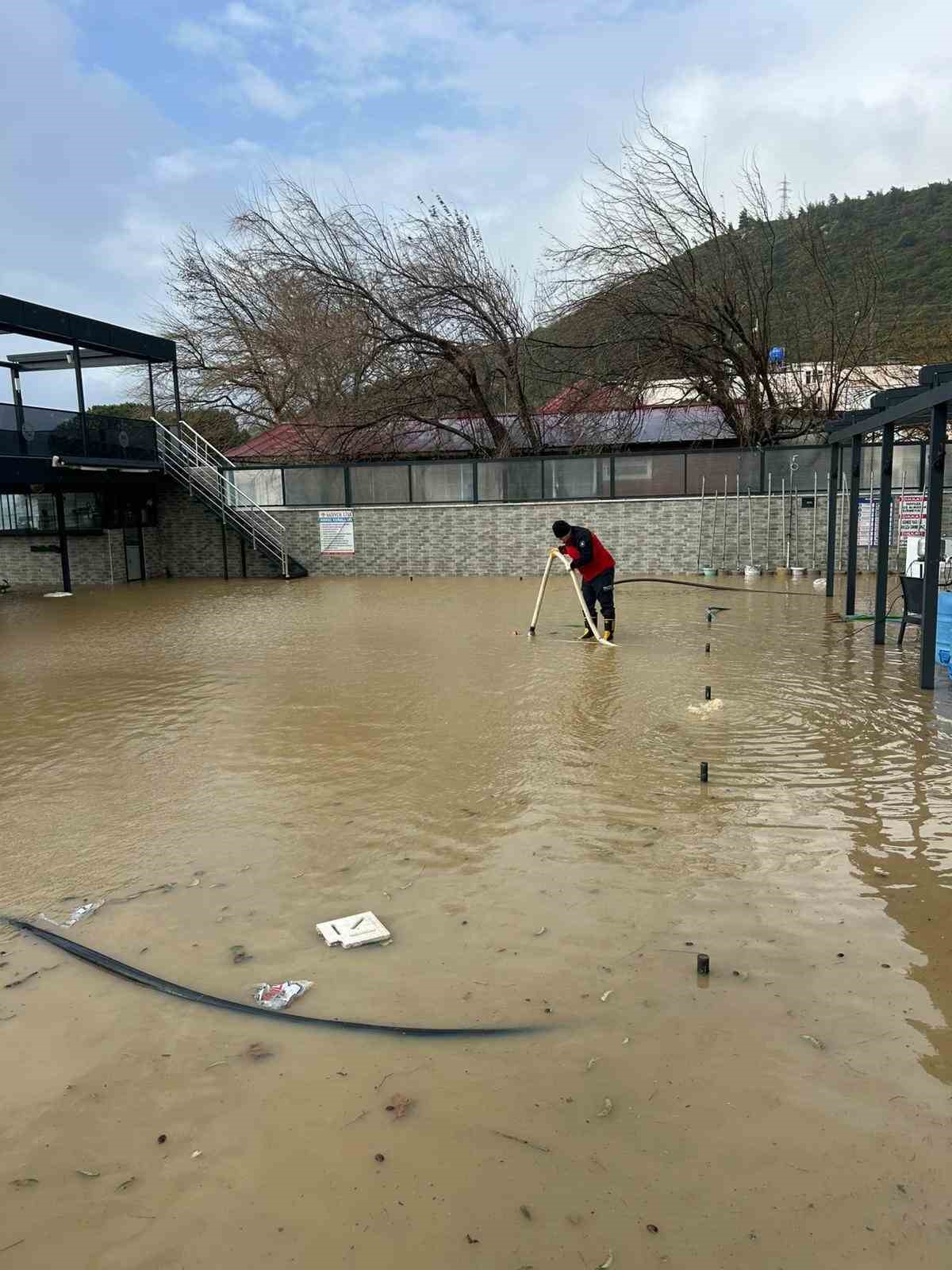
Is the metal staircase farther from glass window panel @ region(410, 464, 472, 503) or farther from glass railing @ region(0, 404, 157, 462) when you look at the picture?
glass window panel @ region(410, 464, 472, 503)

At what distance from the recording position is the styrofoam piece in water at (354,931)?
13.6ft

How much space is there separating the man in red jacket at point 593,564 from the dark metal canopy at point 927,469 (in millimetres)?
3242

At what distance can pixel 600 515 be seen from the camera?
2208 cm

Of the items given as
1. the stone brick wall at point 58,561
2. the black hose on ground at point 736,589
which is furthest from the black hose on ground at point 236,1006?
the stone brick wall at point 58,561

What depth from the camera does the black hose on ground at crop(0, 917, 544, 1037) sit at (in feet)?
11.4

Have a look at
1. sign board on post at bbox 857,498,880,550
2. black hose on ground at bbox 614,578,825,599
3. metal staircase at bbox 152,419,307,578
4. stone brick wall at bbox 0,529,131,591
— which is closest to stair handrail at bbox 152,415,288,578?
metal staircase at bbox 152,419,307,578

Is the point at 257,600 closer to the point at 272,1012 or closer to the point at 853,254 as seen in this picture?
the point at 272,1012

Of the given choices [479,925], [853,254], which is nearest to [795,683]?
[479,925]

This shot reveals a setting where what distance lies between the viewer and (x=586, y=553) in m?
11.7

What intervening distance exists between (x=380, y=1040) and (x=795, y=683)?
6802mm

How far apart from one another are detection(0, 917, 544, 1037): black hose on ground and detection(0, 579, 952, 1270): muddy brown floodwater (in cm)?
5

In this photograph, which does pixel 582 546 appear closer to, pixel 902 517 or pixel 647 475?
pixel 902 517

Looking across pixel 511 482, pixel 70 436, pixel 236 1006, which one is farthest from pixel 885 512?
pixel 70 436

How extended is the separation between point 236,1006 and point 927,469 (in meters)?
10.4
